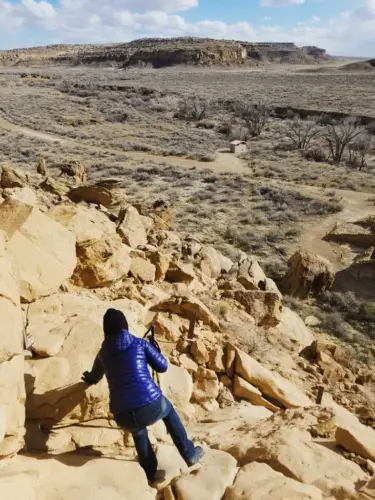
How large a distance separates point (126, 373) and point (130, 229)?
265 inches

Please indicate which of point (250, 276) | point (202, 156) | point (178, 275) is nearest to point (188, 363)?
point (178, 275)

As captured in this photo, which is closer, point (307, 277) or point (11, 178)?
point (307, 277)

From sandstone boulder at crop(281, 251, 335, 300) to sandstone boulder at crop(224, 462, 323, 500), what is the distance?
29.8 ft

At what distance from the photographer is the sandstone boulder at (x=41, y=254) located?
532 centimetres

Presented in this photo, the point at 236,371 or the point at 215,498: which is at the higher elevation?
the point at 215,498

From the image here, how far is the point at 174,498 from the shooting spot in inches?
134

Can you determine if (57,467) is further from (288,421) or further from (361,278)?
(361,278)

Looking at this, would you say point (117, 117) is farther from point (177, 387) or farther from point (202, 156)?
point (177, 387)

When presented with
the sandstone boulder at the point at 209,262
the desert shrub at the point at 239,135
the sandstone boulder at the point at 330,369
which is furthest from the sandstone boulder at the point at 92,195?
the desert shrub at the point at 239,135

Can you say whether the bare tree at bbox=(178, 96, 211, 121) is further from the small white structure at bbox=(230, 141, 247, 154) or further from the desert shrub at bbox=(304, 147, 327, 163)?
the desert shrub at bbox=(304, 147, 327, 163)

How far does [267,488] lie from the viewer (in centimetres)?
338

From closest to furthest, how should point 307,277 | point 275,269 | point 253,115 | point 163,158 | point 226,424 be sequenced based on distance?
1. point 226,424
2. point 307,277
3. point 275,269
4. point 163,158
5. point 253,115

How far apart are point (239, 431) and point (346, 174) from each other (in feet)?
77.1

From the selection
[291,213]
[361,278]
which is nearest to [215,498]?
[361,278]
